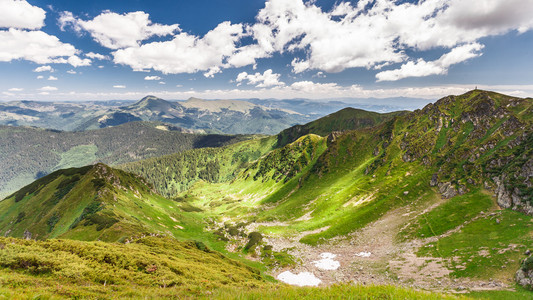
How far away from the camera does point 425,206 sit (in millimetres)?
92938

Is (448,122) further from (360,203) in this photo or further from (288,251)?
(288,251)

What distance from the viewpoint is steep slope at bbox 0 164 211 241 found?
7738 cm

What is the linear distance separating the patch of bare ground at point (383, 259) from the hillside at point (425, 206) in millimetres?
383

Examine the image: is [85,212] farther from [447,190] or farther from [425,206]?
[447,190]

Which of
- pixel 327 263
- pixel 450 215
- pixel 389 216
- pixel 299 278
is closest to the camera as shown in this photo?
pixel 299 278

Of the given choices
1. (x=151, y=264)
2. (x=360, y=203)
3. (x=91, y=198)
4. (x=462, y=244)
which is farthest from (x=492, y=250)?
(x=91, y=198)

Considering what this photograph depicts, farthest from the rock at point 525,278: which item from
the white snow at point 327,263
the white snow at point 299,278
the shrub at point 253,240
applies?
the shrub at point 253,240

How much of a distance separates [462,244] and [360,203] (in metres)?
54.9

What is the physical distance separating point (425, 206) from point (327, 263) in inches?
2075

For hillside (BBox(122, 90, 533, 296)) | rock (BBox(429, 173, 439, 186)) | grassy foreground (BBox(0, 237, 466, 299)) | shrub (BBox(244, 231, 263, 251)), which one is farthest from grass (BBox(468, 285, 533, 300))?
shrub (BBox(244, 231, 263, 251))

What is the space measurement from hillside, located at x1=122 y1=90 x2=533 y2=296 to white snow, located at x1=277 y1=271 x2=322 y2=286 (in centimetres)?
293

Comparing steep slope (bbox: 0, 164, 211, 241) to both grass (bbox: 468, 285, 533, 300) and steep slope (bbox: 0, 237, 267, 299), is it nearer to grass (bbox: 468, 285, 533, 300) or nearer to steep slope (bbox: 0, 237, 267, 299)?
steep slope (bbox: 0, 237, 267, 299)

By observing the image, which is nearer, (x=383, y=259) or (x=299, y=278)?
(x=299, y=278)

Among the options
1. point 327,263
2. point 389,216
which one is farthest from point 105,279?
point 389,216
